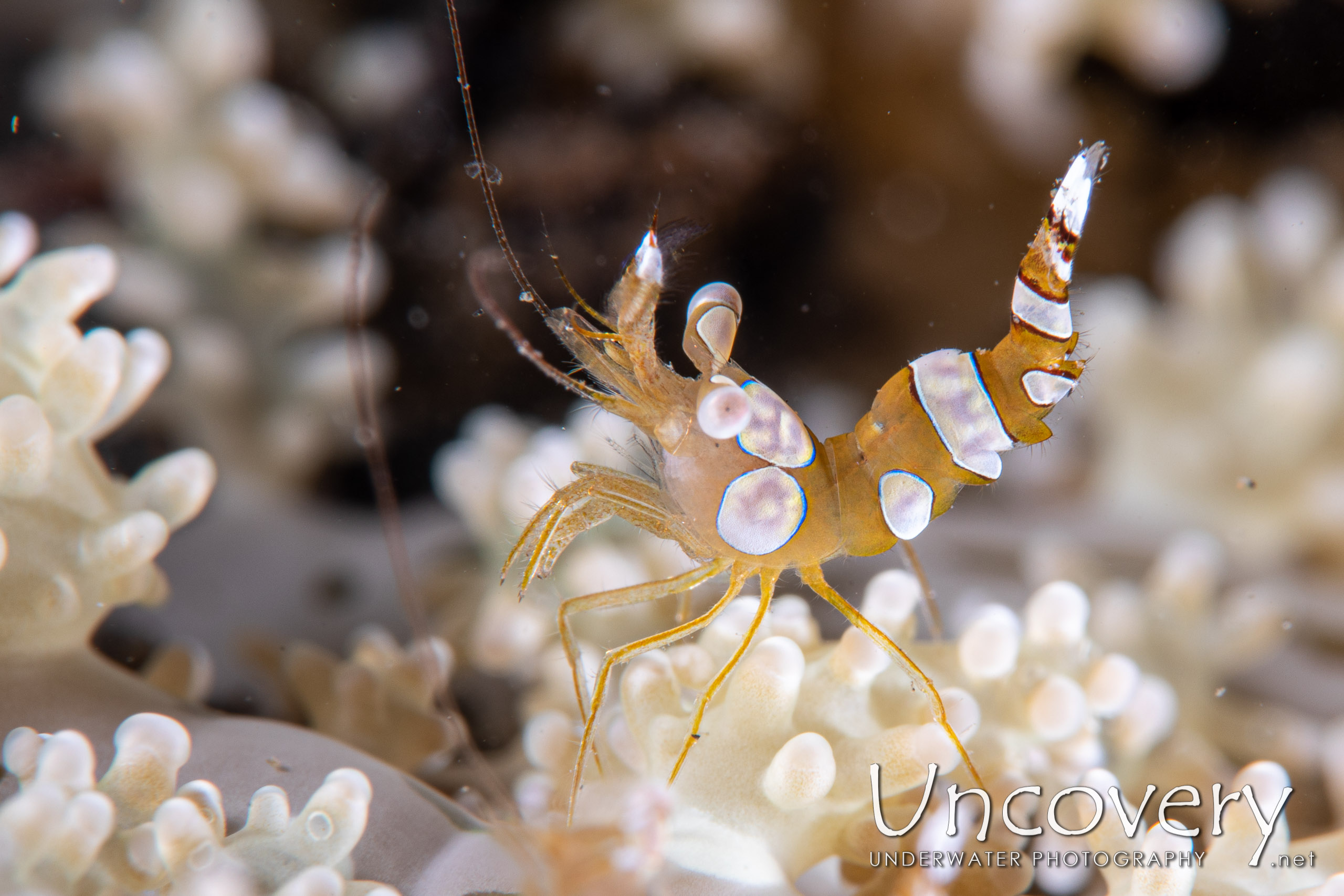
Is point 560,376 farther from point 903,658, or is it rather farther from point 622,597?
point 903,658

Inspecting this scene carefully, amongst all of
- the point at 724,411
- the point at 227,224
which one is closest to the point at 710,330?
the point at 724,411

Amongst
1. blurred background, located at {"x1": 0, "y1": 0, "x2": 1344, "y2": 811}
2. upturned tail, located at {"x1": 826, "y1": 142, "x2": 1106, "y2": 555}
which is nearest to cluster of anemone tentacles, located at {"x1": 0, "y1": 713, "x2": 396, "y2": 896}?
blurred background, located at {"x1": 0, "y1": 0, "x2": 1344, "y2": 811}

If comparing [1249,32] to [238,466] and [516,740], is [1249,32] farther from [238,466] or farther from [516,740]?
[238,466]

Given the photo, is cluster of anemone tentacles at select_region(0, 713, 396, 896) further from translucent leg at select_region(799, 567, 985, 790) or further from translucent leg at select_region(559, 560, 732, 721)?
translucent leg at select_region(799, 567, 985, 790)

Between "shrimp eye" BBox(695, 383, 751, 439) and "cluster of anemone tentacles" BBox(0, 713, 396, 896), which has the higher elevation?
"shrimp eye" BBox(695, 383, 751, 439)

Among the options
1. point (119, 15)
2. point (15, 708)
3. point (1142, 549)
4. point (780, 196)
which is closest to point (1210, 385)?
point (1142, 549)
